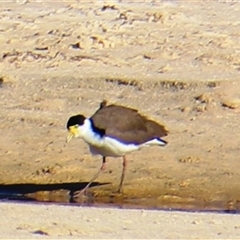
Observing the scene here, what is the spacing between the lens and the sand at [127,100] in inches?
397

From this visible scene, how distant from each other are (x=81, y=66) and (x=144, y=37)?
49.9 inches

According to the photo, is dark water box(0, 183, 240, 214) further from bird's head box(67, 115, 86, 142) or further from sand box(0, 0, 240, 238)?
bird's head box(67, 115, 86, 142)

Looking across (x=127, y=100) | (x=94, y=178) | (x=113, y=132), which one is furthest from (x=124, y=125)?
(x=127, y=100)

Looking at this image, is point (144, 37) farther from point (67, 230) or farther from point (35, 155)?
point (67, 230)

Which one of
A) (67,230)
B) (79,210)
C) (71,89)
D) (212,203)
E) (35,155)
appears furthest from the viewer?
(71,89)

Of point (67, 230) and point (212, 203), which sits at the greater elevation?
point (67, 230)

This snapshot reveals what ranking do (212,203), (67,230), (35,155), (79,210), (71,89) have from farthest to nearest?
(71,89) < (35,155) < (212,203) < (79,210) < (67,230)

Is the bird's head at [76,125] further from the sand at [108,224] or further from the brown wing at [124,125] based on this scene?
the sand at [108,224]

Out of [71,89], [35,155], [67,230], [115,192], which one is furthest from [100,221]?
[71,89]

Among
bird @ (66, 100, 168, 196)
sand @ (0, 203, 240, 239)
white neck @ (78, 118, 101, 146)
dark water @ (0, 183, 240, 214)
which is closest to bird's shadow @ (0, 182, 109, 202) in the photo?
dark water @ (0, 183, 240, 214)

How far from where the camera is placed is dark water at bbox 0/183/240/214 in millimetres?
9836

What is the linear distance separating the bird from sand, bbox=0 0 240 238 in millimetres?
301

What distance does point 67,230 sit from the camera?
8.00 m

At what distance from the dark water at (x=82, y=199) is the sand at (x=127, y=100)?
0.02 m
